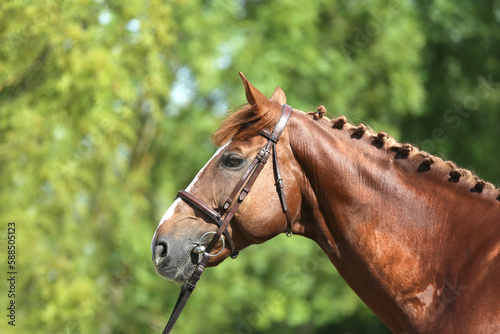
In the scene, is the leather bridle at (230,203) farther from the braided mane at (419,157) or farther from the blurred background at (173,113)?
the blurred background at (173,113)

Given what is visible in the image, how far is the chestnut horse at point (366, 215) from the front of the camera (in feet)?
10.6

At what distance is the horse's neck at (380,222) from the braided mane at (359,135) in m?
0.06

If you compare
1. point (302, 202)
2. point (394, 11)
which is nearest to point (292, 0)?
point (394, 11)

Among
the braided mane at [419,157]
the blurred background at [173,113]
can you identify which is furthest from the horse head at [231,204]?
the blurred background at [173,113]

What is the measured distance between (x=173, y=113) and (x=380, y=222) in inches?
416

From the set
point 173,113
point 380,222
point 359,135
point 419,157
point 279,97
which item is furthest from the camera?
point 173,113

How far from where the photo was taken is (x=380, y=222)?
135 inches

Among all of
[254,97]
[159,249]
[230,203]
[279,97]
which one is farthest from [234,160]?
[159,249]

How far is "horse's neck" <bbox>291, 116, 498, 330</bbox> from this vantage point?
331 centimetres

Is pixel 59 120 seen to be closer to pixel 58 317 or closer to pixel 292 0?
pixel 58 317

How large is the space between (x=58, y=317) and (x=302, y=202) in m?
6.15

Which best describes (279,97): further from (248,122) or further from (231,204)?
(231,204)

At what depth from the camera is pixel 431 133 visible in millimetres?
16516

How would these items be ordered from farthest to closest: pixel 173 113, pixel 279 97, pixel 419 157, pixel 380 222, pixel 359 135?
pixel 173 113 < pixel 279 97 < pixel 359 135 < pixel 419 157 < pixel 380 222
